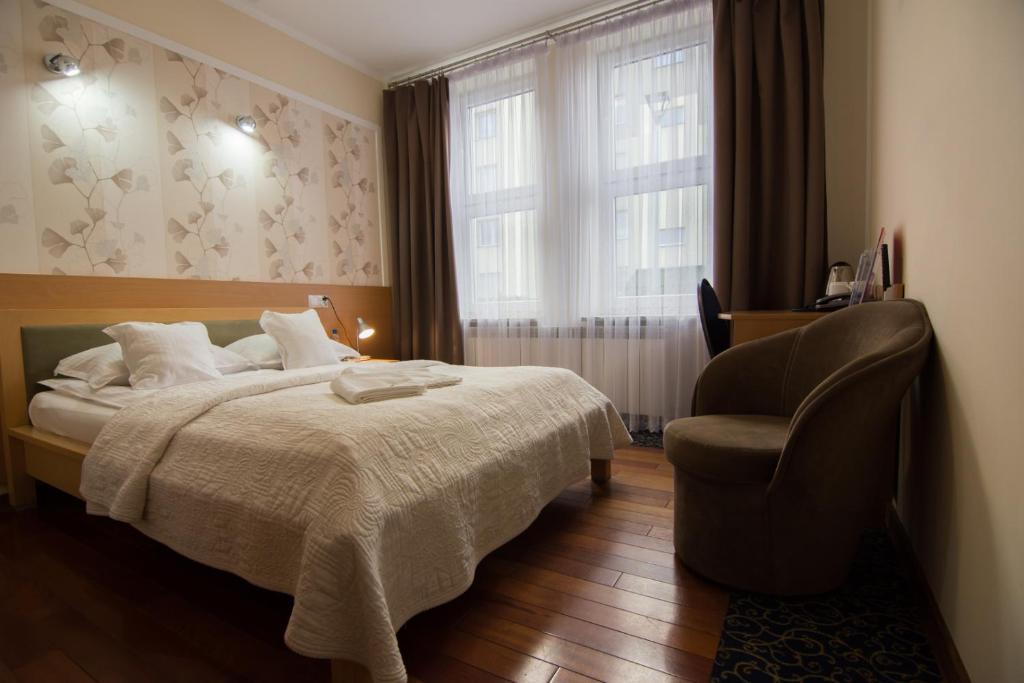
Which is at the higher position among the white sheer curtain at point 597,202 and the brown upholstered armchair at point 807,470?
the white sheer curtain at point 597,202

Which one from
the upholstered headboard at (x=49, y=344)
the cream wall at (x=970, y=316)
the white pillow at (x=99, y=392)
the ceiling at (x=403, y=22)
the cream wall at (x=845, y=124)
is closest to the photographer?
the cream wall at (x=970, y=316)

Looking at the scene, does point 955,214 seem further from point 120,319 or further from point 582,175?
point 120,319

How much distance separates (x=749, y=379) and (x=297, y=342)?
240cm

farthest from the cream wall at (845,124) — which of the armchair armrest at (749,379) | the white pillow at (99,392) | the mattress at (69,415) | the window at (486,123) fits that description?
the mattress at (69,415)

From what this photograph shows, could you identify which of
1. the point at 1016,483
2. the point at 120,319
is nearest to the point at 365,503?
the point at 1016,483

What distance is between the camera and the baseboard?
1090mm

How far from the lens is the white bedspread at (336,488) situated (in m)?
1.03

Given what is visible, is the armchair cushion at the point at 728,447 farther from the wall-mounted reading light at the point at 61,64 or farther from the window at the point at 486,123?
the wall-mounted reading light at the point at 61,64

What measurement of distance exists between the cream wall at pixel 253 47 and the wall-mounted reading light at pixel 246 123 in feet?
1.15

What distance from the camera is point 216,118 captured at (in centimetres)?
316

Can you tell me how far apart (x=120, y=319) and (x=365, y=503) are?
2.48 metres

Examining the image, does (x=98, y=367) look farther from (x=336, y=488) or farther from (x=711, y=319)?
(x=711, y=319)

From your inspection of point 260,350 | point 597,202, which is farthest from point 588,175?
point 260,350

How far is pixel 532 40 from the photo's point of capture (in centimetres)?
366
